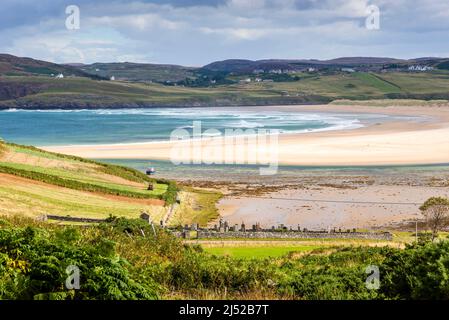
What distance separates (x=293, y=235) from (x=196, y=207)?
12.8 m

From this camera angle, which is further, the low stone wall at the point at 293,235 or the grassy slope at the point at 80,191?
the grassy slope at the point at 80,191

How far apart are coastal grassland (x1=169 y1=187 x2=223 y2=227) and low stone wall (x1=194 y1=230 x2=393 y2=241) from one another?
5673 millimetres

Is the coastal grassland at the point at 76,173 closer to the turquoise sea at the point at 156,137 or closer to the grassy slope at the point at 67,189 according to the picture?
the grassy slope at the point at 67,189

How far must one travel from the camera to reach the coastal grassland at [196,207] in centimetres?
4156

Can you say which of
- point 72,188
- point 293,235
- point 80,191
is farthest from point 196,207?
point 293,235

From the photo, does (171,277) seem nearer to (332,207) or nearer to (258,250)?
(258,250)

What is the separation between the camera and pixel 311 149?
7819cm

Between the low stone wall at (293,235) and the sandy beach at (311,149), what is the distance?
107ft

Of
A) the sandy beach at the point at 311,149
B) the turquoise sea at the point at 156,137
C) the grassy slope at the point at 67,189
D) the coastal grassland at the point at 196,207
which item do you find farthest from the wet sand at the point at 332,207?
the sandy beach at the point at 311,149

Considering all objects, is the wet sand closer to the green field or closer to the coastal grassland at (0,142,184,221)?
the coastal grassland at (0,142,184,221)

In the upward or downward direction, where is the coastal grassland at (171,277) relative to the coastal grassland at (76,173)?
upward

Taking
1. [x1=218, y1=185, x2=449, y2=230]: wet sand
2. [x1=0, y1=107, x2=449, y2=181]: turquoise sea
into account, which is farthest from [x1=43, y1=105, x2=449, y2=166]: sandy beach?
[x1=218, y1=185, x2=449, y2=230]: wet sand
